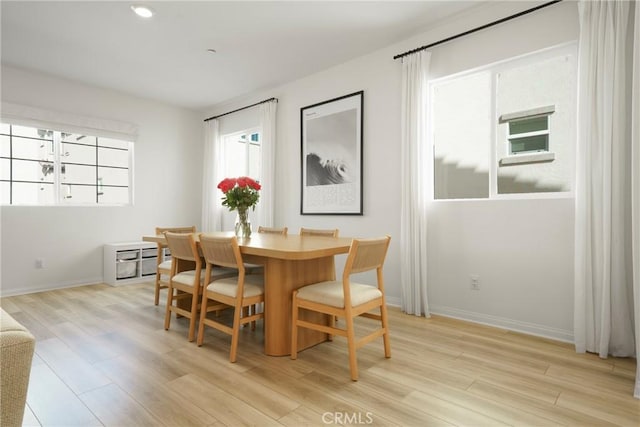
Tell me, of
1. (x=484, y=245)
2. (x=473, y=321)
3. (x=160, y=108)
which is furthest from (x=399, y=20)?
(x=160, y=108)

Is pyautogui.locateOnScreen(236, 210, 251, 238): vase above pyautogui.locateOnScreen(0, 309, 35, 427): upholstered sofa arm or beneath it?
above

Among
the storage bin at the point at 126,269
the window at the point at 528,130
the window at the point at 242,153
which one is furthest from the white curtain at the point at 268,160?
the window at the point at 528,130

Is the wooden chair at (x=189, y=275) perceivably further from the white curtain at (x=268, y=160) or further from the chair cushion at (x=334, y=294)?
the white curtain at (x=268, y=160)

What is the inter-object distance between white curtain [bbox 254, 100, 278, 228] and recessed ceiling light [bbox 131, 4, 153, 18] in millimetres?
1965

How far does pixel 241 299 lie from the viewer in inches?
91.9

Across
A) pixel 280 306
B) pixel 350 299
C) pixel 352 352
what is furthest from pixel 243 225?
pixel 352 352

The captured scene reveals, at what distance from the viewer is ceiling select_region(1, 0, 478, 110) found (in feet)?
9.88

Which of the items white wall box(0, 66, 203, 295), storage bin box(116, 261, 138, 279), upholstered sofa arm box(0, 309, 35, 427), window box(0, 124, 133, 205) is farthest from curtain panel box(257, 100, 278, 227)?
upholstered sofa arm box(0, 309, 35, 427)

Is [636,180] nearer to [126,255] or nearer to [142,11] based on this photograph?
[142,11]

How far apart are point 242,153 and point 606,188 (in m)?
4.80

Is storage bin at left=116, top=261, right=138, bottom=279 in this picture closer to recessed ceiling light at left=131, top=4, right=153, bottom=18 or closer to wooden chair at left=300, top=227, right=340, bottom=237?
wooden chair at left=300, top=227, right=340, bottom=237

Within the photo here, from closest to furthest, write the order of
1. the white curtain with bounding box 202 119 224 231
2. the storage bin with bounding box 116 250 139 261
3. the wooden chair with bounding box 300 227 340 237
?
the wooden chair with bounding box 300 227 340 237, the storage bin with bounding box 116 250 139 261, the white curtain with bounding box 202 119 224 231

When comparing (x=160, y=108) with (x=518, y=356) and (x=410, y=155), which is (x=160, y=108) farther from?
(x=518, y=356)

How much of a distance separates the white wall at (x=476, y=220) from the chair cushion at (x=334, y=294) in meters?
1.26
